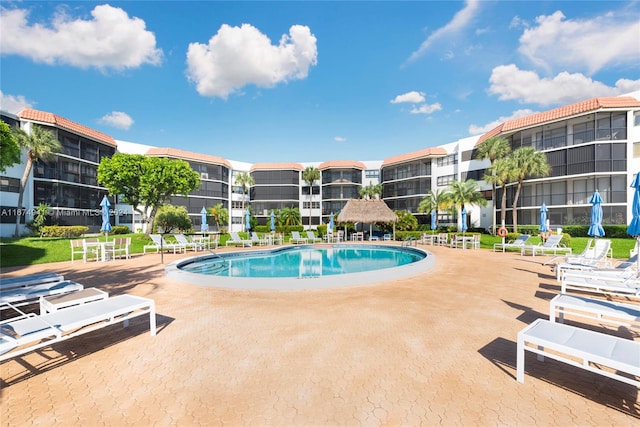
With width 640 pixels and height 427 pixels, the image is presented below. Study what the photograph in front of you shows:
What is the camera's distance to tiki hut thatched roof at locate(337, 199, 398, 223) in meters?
26.8

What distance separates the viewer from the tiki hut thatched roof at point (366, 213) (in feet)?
88.0

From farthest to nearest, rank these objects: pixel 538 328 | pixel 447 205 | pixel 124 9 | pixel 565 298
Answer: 1. pixel 447 205
2. pixel 124 9
3. pixel 565 298
4. pixel 538 328

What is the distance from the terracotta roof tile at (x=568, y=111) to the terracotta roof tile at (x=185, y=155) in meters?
38.0

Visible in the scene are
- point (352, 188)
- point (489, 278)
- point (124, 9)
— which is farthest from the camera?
point (352, 188)

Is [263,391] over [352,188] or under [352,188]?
under

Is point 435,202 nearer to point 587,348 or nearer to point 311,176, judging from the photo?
point 311,176

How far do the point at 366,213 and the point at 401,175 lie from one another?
64.7ft

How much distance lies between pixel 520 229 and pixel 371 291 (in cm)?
2563

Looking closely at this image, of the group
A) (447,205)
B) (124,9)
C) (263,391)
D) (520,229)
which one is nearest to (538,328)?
(263,391)

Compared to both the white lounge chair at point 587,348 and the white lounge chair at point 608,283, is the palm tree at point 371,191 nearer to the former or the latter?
the white lounge chair at point 608,283

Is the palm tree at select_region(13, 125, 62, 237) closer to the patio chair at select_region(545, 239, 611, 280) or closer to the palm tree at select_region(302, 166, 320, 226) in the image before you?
the palm tree at select_region(302, 166, 320, 226)

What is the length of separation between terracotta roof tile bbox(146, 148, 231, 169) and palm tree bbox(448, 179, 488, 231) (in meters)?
34.2

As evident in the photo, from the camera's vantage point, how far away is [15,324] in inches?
163

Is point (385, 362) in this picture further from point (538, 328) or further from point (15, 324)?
point (15, 324)
